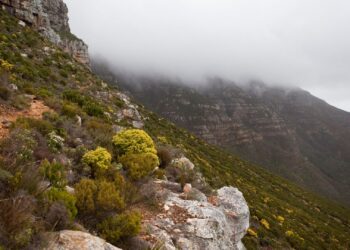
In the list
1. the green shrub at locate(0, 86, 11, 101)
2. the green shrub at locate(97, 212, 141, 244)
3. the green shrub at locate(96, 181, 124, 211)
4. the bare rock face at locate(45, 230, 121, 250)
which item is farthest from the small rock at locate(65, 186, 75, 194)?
the green shrub at locate(0, 86, 11, 101)

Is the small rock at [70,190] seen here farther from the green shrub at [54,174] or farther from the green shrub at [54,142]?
the green shrub at [54,142]

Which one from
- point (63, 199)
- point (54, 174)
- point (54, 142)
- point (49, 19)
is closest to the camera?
point (63, 199)

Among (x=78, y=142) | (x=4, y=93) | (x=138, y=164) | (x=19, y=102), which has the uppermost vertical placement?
(x=138, y=164)

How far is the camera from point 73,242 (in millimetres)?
4801

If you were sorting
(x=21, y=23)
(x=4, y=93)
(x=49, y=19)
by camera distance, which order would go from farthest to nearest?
(x=49, y=19)
(x=21, y=23)
(x=4, y=93)

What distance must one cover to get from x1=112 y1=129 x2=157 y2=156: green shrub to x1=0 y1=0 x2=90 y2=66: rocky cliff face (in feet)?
99.2

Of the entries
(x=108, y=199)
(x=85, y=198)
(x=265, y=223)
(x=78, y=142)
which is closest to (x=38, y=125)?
(x=78, y=142)

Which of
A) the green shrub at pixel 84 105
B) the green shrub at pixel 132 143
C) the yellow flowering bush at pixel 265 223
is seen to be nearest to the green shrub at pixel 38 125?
the green shrub at pixel 132 143

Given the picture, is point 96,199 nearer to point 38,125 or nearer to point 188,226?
point 188,226

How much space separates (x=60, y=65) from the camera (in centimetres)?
2880

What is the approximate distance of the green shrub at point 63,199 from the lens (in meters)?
5.70

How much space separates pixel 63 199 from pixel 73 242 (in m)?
1.19

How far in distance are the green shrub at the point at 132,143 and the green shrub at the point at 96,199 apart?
3.78m

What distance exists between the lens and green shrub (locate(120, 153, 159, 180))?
30.0 feet
